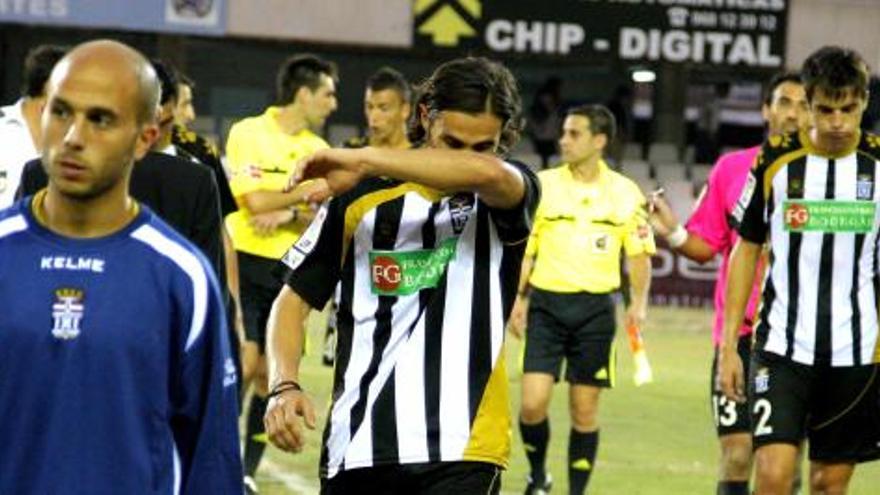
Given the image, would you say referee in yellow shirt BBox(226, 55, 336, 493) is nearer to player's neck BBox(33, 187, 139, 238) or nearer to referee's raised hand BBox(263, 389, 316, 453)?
referee's raised hand BBox(263, 389, 316, 453)

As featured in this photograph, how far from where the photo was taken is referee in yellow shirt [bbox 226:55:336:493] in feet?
39.7

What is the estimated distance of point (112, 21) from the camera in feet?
77.2

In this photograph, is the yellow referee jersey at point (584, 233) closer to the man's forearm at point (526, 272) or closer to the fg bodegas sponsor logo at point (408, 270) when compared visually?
the man's forearm at point (526, 272)

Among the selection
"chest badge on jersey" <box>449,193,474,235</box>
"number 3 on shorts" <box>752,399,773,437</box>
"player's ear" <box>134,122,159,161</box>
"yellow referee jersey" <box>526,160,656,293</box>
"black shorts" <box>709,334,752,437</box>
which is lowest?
"black shorts" <box>709,334,752,437</box>

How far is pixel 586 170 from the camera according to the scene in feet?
42.5

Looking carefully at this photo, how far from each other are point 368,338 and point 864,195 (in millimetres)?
3074

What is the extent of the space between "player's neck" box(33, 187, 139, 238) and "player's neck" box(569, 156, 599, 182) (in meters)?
8.53

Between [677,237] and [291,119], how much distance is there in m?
3.90

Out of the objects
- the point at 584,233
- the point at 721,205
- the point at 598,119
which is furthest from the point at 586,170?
the point at 721,205


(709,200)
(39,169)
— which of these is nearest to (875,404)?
(709,200)

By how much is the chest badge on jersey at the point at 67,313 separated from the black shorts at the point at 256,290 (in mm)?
7762

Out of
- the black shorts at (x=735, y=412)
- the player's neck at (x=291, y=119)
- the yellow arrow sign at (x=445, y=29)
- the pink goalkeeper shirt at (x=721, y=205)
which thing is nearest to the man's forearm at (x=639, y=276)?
the player's neck at (x=291, y=119)

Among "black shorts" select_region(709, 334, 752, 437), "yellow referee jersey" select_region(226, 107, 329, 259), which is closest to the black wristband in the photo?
"black shorts" select_region(709, 334, 752, 437)

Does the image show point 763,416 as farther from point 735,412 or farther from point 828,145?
point 735,412
